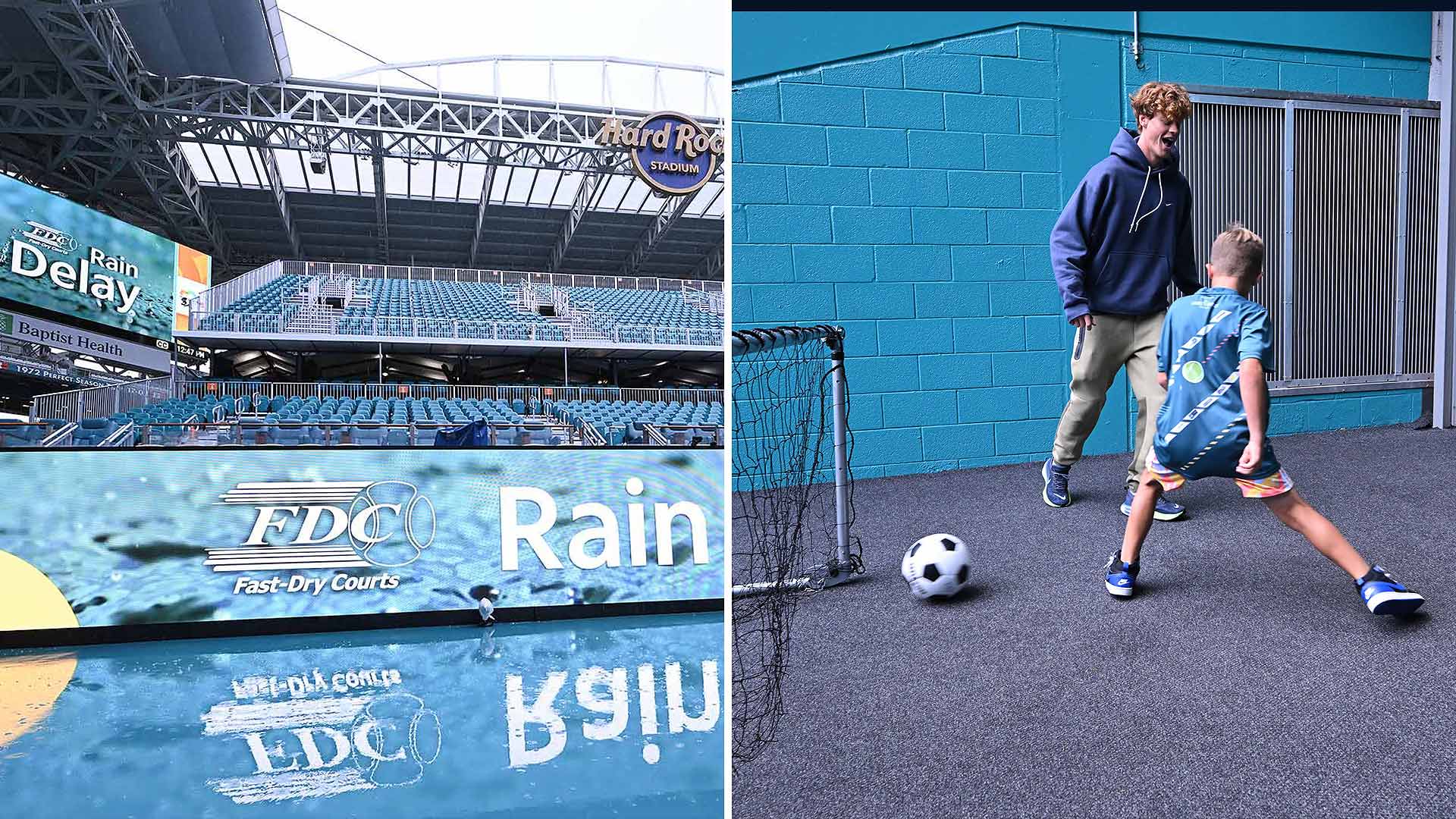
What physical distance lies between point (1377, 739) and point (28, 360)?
31.7ft

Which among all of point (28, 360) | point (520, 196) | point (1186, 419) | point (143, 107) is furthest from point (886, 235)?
point (520, 196)

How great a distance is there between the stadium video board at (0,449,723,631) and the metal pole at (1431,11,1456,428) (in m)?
3.75

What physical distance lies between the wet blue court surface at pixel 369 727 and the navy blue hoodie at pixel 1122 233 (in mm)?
1832

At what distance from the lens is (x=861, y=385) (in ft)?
12.2

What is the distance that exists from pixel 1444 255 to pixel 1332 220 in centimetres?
40

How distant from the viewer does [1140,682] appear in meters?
1.68

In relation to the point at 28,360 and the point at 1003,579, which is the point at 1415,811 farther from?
the point at 28,360

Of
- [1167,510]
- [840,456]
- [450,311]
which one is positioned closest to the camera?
[1167,510]

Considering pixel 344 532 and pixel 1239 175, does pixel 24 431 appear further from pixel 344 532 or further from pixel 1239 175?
pixel 1239 175

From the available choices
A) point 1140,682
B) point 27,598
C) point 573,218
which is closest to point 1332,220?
point 1140,682

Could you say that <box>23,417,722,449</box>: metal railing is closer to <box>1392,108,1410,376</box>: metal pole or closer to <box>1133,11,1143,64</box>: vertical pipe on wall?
<box>1133,11,1143,64</box>: vertical pipe on wall

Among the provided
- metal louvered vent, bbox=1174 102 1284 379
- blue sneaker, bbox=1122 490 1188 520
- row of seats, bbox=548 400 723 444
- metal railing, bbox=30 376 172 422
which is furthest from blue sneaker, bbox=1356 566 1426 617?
metal railing, bbox=30 376 172 422

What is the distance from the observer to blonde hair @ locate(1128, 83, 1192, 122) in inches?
75.4

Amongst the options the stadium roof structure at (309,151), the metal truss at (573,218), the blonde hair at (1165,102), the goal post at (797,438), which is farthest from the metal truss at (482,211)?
the blonde hair at (1165,102)
